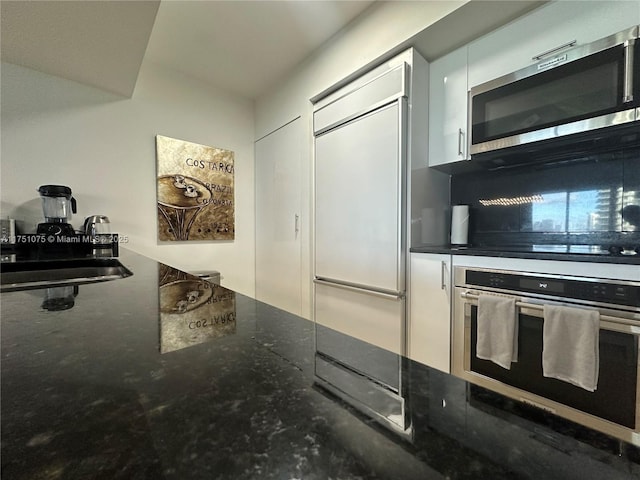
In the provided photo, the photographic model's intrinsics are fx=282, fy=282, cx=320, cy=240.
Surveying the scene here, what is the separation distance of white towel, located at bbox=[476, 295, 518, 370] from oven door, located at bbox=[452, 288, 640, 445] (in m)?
0.03

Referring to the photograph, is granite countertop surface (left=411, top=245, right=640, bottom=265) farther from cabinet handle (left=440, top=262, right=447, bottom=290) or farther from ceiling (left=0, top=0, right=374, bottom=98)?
ceiling (left=0, top=0, right=374, bottom=98)

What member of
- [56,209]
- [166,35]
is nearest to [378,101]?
[166,35]

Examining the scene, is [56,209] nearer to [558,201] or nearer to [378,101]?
[378,101]

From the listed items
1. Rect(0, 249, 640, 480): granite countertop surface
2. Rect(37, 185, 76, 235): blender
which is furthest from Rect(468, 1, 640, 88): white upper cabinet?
Rect(37, 185, 76, 235): blender

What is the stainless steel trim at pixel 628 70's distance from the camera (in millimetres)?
1093

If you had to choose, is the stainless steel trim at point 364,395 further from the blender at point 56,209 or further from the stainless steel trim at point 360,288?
the blender at point 56,209

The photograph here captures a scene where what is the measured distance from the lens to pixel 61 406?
24 centimetres

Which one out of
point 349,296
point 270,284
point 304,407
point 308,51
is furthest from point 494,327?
point 308,51

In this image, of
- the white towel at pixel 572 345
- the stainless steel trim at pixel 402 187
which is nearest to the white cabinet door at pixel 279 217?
the stainless steel trim at pixel 402 187

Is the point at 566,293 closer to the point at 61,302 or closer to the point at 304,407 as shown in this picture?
the point at 304,407

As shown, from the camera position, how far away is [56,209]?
1.85 meters

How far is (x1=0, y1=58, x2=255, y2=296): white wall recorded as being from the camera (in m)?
1.92

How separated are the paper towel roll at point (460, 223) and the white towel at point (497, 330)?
1.91 ft

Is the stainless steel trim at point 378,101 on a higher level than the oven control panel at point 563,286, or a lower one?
higher
